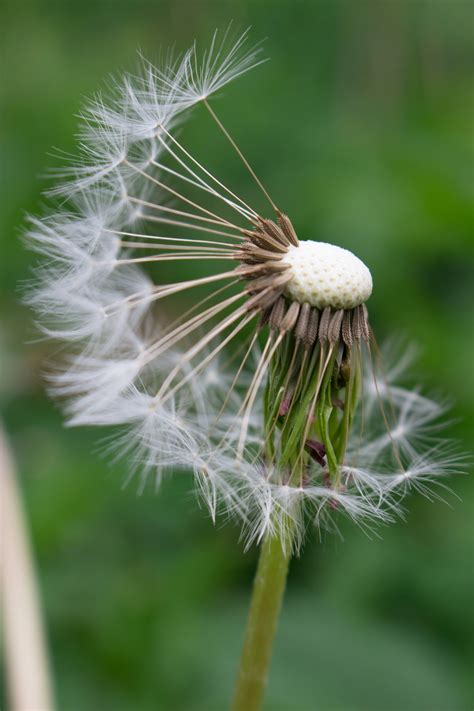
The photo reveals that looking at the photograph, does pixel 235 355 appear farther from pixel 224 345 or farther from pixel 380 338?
pixel 380 338

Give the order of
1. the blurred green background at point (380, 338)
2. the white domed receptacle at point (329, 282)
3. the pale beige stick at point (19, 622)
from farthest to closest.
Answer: the blurred green background at point (380, 338) → the pale beige stick at point (19, 622) → the white domed receptacle at point (329, 282)

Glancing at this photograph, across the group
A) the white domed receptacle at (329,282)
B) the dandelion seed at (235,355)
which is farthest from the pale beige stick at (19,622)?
the white domed receptacle at (329,282)

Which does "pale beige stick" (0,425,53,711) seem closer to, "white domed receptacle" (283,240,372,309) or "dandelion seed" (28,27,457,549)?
"dandelion seed" (28,27,457,549)

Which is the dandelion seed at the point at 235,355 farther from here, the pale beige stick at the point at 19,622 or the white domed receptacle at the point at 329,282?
the pale beige stick at the point at 19,622

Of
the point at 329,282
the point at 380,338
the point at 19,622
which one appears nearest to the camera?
the point at 329,282

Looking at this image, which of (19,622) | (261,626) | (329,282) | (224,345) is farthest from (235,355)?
(19,622)

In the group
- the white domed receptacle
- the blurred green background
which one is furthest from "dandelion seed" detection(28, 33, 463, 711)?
the blurred green background

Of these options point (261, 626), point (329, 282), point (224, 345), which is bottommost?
point (261, 626)
